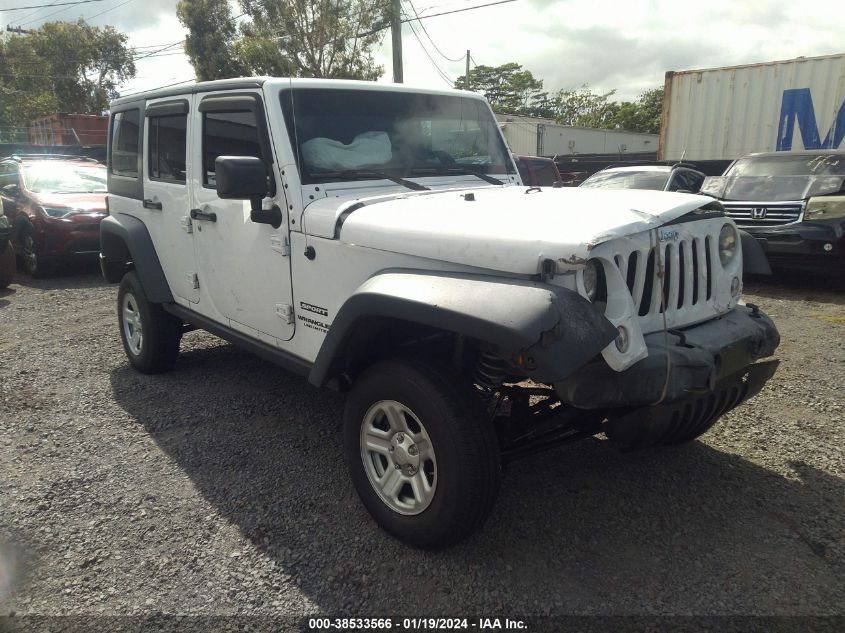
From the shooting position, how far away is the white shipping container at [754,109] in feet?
39.6

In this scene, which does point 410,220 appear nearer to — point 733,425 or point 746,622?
point 746,622

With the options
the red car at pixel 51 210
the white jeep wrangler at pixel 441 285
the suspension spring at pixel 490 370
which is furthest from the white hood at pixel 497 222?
the red car at pixel 51 210

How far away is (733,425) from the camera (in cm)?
376

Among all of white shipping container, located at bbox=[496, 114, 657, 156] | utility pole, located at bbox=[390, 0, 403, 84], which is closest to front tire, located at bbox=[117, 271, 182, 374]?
utility pole, located at bbox=[390, 0, 403, 84]

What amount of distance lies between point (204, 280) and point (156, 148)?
1.12m

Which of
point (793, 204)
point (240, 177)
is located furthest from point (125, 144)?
point (793, 204)

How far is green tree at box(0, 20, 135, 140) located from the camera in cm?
4391

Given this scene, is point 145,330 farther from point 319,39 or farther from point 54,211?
point 319,39

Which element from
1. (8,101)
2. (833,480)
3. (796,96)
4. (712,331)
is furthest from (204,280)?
(8,101)

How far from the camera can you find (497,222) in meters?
2.40

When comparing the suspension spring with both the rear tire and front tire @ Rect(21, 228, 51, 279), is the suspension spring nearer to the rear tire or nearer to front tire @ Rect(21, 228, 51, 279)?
the rear tire

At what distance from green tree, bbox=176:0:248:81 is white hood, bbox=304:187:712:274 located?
2752 centimetres

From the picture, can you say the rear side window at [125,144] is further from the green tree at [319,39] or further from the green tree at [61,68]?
the green tree at [61,68]

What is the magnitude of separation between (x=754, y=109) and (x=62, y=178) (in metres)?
13.5
